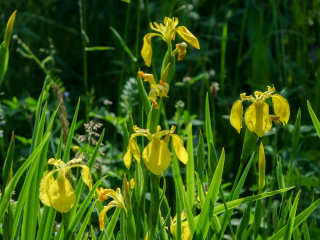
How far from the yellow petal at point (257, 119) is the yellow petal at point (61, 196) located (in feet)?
1.19

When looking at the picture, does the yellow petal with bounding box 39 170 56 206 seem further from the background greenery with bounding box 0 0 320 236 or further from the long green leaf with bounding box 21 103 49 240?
the background greenery with bounding box 0 0 320 236

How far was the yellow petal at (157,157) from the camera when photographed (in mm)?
683

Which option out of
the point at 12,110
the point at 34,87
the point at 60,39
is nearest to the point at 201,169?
the point at 12,110

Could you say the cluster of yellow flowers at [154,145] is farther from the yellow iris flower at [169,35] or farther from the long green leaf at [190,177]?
the long green leaf at [190,177]

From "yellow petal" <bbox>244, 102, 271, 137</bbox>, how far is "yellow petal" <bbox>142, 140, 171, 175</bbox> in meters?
0.20

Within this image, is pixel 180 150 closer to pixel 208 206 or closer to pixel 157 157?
pixel 157 157

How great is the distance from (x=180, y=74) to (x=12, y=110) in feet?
3.82

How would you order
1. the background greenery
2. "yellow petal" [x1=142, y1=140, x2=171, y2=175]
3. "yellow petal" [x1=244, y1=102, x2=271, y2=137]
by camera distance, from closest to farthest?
"yellow petal" [x1=142, y1=140, x2=171, y2=175] → "yellow petal" [x1=244, y1=102, x2=271, y2=137] → the background greenery

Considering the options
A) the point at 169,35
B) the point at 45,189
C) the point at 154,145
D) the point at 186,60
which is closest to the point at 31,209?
the point at 45,189

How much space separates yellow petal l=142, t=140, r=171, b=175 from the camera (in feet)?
2.24

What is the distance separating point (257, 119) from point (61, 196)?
1.31ft

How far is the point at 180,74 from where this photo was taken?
8.27ft

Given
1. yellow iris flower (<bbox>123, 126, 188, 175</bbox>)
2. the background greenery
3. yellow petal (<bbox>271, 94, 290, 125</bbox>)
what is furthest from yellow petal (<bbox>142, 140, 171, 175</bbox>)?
the background greenery

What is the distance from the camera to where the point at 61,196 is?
0.71 metres
